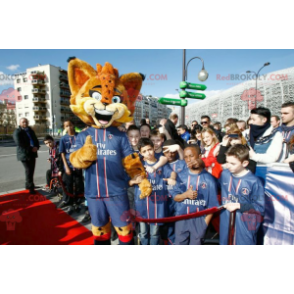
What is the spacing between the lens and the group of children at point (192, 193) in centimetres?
166

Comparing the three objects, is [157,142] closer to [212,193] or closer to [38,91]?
[212,193]

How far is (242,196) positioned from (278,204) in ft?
1.49

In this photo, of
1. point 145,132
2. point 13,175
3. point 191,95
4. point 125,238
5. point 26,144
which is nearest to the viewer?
point 125,238

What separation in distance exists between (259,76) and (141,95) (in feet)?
Answer: 4.57

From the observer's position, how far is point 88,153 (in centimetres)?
159

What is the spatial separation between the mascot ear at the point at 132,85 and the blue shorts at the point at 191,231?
1.29 metres

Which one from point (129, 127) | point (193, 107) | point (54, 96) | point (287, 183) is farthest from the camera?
point (193, 107)

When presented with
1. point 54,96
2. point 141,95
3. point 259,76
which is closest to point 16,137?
point 54,96

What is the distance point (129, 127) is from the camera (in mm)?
2119

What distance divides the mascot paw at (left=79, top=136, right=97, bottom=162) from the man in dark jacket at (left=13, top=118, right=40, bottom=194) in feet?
6.31

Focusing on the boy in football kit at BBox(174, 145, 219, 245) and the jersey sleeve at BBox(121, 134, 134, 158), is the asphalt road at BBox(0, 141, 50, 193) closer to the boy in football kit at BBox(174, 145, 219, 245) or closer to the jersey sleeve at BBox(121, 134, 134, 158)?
the jersey sleeve at BBox(121, 134, 134, 158)

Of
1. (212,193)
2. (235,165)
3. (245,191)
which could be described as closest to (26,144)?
(212,193)

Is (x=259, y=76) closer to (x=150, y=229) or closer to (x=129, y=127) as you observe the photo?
(x=129, y=127)

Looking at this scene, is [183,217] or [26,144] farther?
[26,144]
